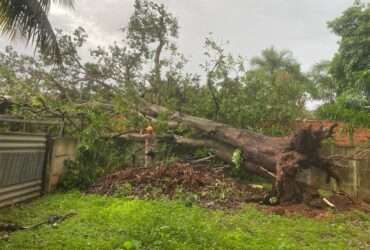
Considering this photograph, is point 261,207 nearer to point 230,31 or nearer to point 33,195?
point 33,195

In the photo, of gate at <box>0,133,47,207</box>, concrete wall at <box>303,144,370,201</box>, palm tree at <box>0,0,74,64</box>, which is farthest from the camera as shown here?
concrete wall at <box>303,144,370,201</box>

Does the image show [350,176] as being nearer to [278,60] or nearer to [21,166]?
[21,166]

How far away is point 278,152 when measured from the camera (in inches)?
267

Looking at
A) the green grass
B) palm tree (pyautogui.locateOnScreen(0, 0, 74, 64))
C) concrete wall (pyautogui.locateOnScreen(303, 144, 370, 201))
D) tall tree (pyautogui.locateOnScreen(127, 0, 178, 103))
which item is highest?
tall tree (pyautogui.locateOnScreen(127, 0, 178, 103))

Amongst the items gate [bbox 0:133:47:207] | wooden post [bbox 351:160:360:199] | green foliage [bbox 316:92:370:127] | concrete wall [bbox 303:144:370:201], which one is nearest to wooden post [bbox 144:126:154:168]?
gate [bbox 0:133:47:207]

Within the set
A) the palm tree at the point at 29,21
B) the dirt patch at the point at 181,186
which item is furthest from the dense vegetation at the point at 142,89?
the palm tree at the point at 29,21

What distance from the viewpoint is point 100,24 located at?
11.1 m

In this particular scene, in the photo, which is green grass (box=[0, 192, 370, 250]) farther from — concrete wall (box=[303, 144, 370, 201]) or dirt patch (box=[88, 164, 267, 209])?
concrete wall (box=[303, 144, 370, 201])

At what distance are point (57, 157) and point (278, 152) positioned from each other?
482 centimetres

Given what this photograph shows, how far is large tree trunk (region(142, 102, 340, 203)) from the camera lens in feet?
20.2

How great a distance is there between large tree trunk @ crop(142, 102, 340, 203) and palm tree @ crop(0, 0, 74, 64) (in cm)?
441

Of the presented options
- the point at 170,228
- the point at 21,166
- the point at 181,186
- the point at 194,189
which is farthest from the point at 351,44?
the point at 21,166

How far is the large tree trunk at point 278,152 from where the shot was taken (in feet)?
20.2

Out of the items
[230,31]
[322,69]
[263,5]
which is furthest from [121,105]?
[322,69]
